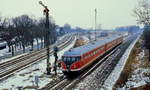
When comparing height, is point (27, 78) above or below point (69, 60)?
below

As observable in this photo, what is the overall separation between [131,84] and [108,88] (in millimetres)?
2438

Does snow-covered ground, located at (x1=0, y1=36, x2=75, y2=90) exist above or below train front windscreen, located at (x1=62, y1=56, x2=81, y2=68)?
below

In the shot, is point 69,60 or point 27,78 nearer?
point 69,60

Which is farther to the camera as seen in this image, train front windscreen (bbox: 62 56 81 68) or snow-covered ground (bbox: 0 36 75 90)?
train front windscreen (bbox: 62 56 81 68)

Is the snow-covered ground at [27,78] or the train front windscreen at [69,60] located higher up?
the train front windscreen at [69,60]

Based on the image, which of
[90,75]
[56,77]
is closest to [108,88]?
[90,75]

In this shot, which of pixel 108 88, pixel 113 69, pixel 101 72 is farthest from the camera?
pixel 113 69

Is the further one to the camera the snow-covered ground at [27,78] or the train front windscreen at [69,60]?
the train front windscreen at [69,60]

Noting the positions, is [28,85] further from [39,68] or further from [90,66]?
[90,66]

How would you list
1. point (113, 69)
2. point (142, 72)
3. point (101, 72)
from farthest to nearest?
point (113, 69) < point (101, 72) < point (142, 72)

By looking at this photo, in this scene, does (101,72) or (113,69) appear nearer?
(101,72)

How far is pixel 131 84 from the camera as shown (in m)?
23.1

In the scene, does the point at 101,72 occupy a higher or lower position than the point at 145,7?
lower

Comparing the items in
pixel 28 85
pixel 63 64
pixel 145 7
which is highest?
pixel 145 7
